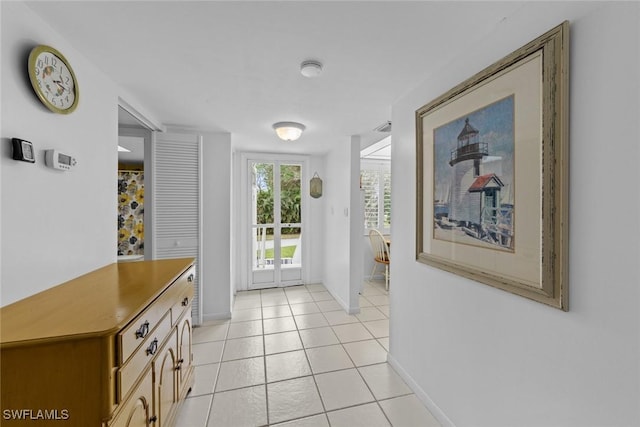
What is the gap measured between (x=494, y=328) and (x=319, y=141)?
279 centimetres

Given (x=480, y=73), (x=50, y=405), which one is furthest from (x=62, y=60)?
(x=480, y=73)

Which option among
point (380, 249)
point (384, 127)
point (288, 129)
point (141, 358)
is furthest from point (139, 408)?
point (380, 249)

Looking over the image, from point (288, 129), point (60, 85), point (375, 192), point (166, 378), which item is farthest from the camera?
point (375, 192)

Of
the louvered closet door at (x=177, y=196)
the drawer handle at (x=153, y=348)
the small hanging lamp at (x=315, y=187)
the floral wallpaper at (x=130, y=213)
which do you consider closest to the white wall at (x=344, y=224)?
the small hanging lamp at (x=315, y=187)

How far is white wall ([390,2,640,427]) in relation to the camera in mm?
813

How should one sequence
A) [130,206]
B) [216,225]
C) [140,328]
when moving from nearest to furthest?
[140,328]
[216,225]
[130,206]

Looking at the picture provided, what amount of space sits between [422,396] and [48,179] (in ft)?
8.29

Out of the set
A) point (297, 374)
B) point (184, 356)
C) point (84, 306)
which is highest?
point (84, 306)

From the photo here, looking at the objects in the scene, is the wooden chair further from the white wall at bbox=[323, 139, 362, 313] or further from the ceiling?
the ceiling

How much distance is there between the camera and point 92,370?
0.81 m

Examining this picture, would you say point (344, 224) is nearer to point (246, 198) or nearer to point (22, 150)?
point (246, 198)

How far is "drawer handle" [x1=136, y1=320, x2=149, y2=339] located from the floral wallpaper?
3.78m

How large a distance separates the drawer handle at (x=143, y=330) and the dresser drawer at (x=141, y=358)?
1.6 inches

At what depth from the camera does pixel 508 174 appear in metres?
1.17
